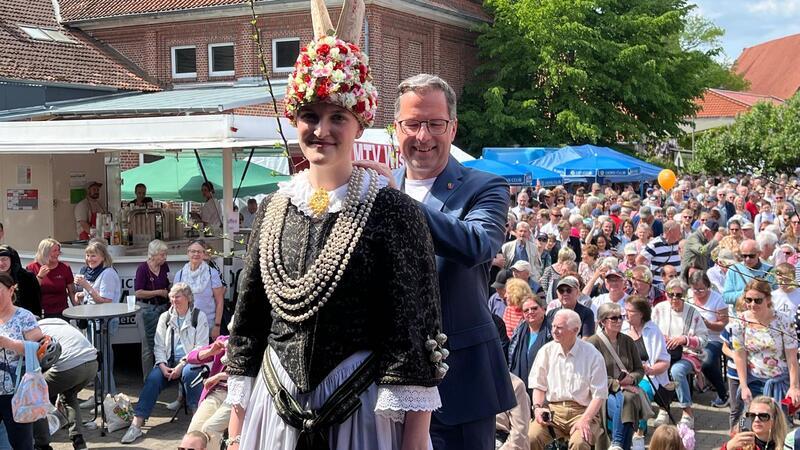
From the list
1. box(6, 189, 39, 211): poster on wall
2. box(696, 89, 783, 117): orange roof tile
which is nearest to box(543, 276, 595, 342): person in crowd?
box(6, 189, 39, 211): poster on wall

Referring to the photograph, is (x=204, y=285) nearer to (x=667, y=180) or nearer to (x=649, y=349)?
(x=649, y=349)

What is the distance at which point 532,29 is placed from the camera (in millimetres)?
31281

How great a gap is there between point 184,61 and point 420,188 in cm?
2746

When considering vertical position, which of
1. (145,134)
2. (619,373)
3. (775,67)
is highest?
(775,67)

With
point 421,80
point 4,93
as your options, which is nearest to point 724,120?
point 4,93

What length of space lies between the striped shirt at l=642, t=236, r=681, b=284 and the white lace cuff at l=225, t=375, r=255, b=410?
952 cm

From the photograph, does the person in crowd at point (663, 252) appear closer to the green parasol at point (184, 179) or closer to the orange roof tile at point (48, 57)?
the green parasol at point (184, 179)

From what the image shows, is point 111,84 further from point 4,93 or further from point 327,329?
point 327,329

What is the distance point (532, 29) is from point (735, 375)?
24.6 m

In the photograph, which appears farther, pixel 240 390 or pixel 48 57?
pixel 48 57

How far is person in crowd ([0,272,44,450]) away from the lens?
6969 millimetres

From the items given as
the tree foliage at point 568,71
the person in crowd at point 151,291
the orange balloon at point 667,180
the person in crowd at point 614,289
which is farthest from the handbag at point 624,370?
the tree foliage at point 568,71

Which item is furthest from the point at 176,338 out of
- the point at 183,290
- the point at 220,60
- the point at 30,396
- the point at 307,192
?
the point at 220,60

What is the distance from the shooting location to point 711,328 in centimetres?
959
